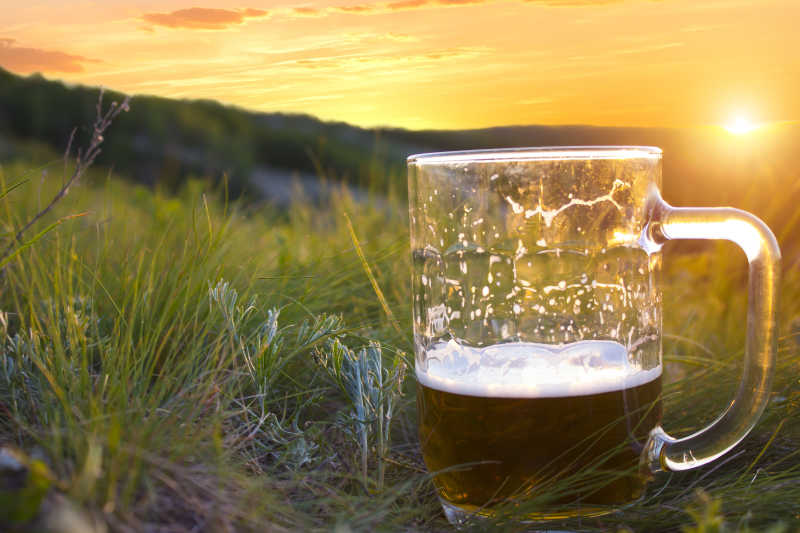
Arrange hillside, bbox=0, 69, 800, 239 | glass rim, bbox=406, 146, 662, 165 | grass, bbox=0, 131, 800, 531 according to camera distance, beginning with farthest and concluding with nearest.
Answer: hillside, bbox=0, 69, 800, 239 < glass rim, bbox=406, 146, 662, 165 < grass, bbox=0, 131, 800, 531

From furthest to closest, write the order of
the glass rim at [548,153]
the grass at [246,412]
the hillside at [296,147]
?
the hillside at [296,147]
the glass rim at [548,153]
the grass at [246,412]

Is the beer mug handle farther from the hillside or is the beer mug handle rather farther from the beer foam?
the hillside

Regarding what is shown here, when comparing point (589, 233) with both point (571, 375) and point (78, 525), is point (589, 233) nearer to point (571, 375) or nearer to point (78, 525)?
point (571, 375)

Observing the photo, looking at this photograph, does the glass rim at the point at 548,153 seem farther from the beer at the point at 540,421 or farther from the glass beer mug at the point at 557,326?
the beer at the point at 540,421

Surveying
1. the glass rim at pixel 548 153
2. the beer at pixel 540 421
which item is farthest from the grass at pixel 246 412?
the glass rim at pixel 548 153

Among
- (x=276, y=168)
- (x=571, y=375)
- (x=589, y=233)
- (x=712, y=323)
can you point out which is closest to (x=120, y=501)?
(x=571, y=375)

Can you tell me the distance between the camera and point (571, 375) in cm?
143

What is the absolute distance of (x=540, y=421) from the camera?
1390mm

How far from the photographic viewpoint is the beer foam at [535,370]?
1.40 meters

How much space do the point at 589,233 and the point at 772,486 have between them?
65 cm

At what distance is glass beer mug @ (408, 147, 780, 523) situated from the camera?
1.41m

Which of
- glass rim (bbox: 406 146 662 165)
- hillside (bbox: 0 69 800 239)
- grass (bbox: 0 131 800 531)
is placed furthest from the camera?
hillside (bbox: 0 69 800 239)

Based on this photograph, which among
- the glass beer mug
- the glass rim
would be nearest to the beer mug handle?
the glass beer mug

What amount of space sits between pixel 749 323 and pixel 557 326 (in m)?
0.43
